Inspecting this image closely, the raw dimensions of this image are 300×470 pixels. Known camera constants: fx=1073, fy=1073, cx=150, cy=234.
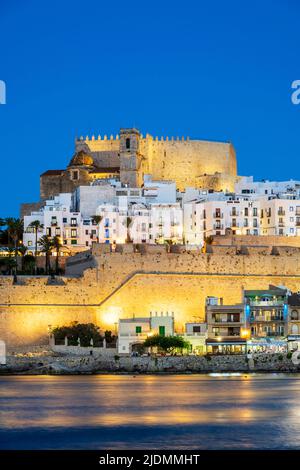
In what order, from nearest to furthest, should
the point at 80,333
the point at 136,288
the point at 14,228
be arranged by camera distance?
the point at 80,333 < the point at 136,288 < the point at 14,228

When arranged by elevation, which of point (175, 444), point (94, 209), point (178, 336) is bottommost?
point (175, 444)

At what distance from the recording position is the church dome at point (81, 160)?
54.1 metres

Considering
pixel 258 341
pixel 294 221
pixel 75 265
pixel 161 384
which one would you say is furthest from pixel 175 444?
pixel 294 221

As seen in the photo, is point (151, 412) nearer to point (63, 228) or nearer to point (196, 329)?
point (196, 329)

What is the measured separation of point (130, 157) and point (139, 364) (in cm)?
1966

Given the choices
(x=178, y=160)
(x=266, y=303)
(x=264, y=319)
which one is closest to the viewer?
(x=264, y=319)

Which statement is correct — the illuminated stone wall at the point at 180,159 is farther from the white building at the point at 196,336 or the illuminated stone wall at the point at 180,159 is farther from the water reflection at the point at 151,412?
the water reflection at the point at 151,412

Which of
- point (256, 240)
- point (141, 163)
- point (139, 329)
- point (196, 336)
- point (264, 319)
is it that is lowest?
point (196, 336)

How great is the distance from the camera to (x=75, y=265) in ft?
135

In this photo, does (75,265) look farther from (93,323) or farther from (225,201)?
(225,201)

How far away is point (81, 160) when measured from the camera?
54219 millimetres

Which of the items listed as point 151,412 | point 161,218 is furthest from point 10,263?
point 151,412

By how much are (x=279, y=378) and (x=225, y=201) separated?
51.5 feet

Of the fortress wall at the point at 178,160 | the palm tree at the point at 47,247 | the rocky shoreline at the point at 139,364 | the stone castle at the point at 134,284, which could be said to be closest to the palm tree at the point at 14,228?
the palm tree at the point at 47,247
